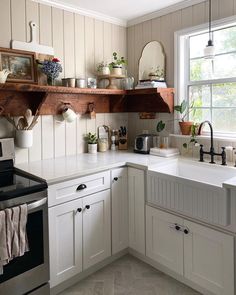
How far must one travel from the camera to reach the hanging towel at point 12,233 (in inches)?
59.9

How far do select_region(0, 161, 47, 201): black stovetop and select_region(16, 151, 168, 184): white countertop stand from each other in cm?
5

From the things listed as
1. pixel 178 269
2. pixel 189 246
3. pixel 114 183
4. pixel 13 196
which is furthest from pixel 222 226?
pixel 13 196

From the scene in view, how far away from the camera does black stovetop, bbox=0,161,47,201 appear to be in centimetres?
160

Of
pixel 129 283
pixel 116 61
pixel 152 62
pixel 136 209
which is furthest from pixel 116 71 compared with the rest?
pixel 129 283

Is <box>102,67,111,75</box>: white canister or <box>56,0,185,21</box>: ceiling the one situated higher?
<box>56,0,185,21</box>: ceiling

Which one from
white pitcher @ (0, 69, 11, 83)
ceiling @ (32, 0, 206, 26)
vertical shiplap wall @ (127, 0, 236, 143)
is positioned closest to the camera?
white pitcher @ (0, 69, 11, 83)

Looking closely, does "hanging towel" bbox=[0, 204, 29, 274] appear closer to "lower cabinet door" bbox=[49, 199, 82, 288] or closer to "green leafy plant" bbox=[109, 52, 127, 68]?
"lower cabinet door" bbox=[49, 199, 82, 288]

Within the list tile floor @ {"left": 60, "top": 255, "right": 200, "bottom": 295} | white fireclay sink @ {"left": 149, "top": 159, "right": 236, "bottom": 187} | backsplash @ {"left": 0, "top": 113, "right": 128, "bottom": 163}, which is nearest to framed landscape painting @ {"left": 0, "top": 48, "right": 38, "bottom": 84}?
backsplash @ {"left": 0, "top": 113, "right": 128, "bottom": 163}

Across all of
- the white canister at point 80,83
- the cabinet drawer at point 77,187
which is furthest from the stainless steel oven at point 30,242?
the white canister at point 80,83

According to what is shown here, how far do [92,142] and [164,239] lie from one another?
1.17 m

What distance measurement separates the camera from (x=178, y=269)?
204cm

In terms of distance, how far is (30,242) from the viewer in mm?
1726

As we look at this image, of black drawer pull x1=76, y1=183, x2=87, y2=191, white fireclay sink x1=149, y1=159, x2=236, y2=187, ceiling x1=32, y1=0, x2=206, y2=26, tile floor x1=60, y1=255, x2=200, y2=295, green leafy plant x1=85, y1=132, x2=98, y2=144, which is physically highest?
ceiling x1=32, y1=0, x2=206, y2=26

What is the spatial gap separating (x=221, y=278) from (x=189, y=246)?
0.91 feet
